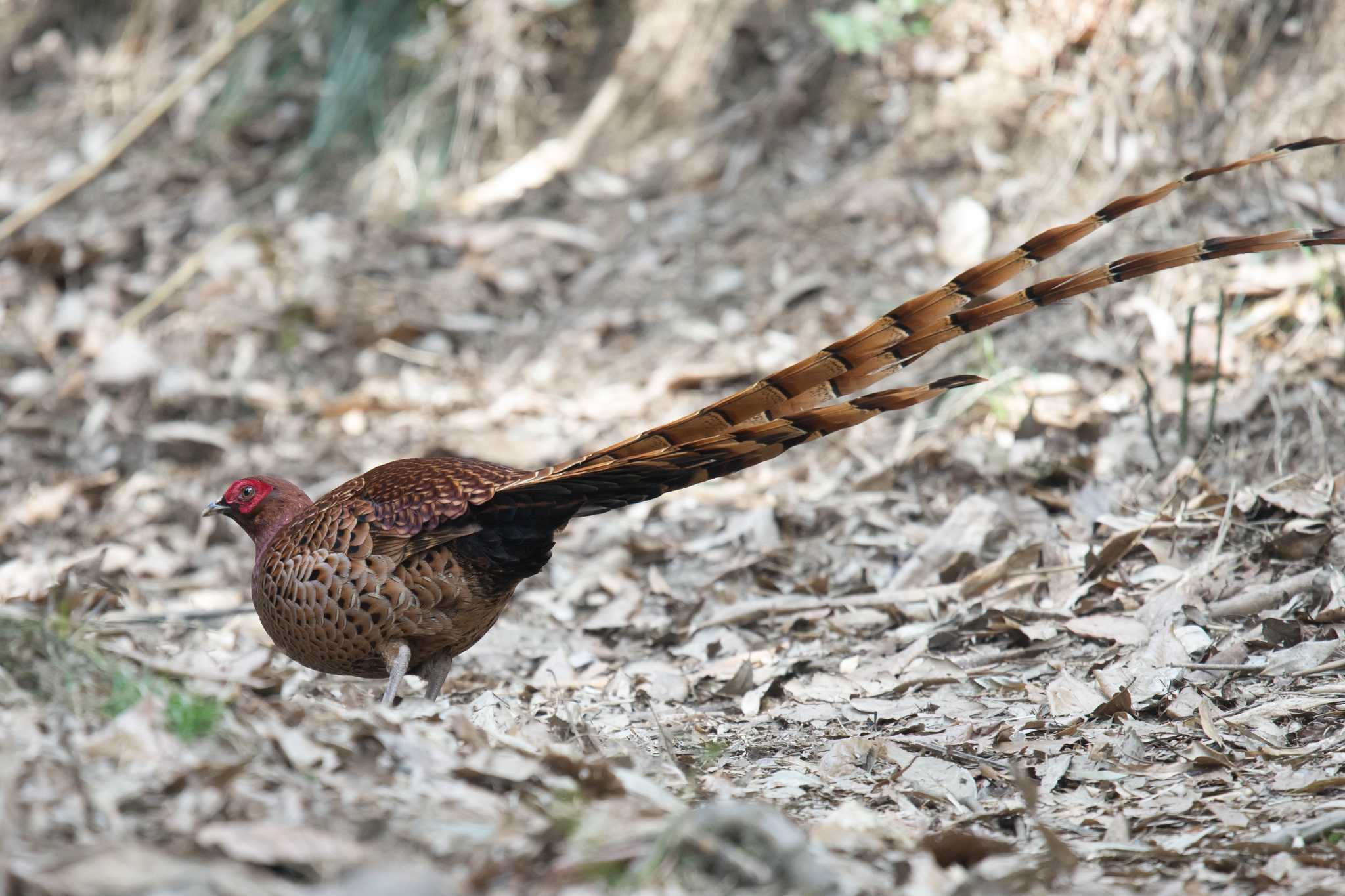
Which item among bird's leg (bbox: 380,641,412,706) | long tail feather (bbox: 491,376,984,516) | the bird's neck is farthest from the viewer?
the bird's neck

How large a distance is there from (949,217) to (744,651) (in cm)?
309

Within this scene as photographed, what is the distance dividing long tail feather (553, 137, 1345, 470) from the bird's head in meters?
1.31

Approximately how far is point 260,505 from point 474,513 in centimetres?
97

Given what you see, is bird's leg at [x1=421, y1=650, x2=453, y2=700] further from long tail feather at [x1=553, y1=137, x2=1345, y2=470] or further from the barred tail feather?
the barred tail feather

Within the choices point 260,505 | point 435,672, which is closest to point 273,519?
point 260,505

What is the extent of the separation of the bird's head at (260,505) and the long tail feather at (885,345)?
131 centimetres

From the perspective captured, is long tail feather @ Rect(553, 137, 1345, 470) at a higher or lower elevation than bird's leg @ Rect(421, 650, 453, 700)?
higher

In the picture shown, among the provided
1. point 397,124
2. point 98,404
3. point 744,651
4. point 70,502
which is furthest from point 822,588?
point 397,124

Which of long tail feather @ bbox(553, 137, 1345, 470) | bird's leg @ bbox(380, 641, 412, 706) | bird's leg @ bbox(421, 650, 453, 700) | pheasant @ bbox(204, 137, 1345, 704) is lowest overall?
bird's leg @ bbox(421, 650, 453, 700)

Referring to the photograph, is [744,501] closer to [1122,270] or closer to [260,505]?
[260,505]

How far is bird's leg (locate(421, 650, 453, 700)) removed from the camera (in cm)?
394

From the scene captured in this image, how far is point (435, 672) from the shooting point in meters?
3.96

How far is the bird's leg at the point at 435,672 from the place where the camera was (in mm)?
3936

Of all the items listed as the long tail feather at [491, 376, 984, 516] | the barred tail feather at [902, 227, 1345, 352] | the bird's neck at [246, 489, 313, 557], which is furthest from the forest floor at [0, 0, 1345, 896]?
the barred tail feather at [902, 227, 1345, 352]
